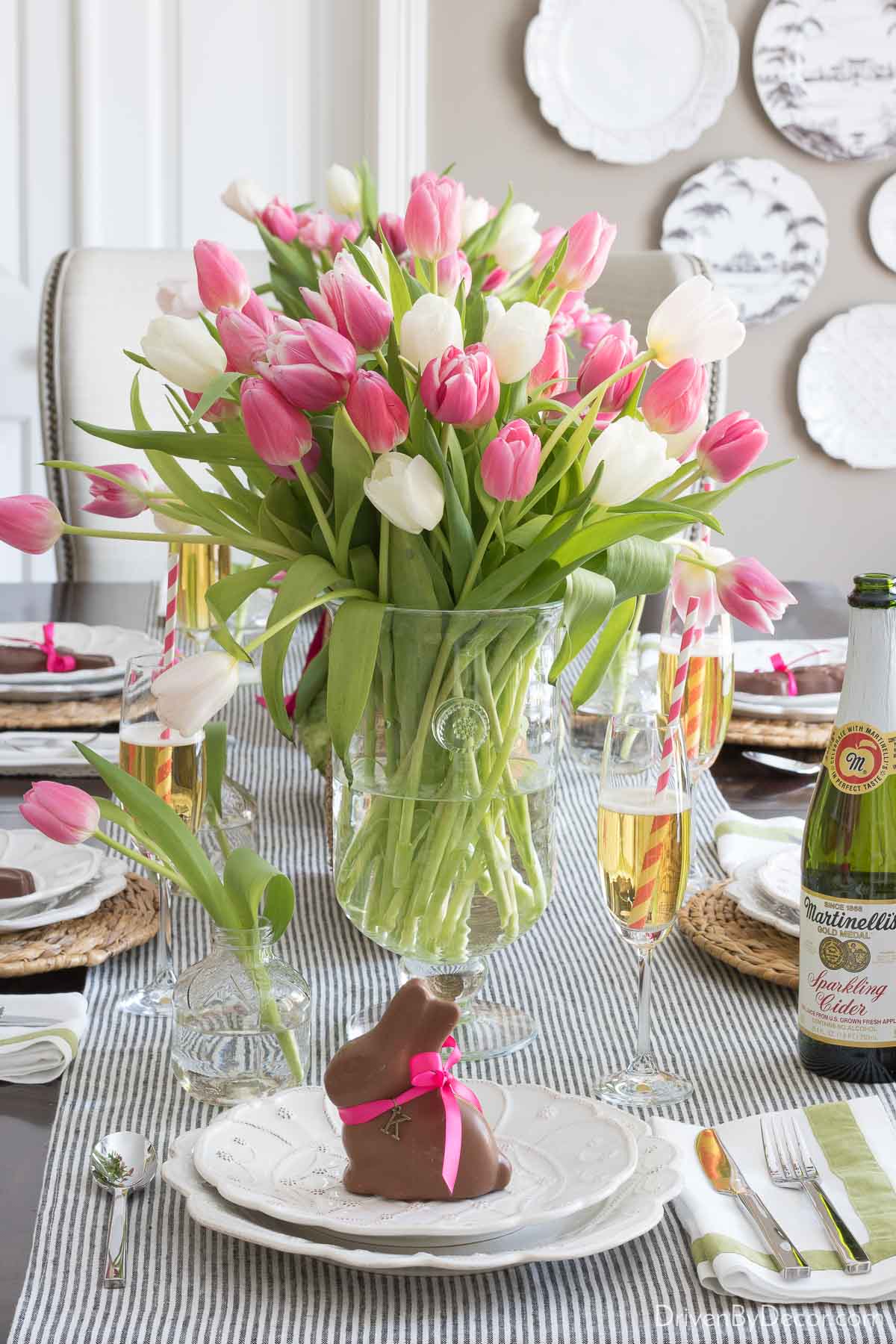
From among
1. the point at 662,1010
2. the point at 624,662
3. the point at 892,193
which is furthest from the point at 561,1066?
the point at 892,193

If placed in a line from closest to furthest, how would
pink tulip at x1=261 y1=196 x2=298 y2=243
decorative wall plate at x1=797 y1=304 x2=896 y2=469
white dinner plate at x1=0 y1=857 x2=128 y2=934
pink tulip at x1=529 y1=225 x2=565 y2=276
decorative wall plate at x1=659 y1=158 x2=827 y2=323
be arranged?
white dinner plate at x1=0 y1=857 x2=128 y2=934, pink tulip at x1=529 y1=225 x2=565 y2=276, pink tulip at x1=261 y1=196 x2=298 y2=243, decorative wall plate at x1=659 y1=158 x2=827 y2=323, decorative wall plate at x1=797 y1=304 x2=896 y2=469

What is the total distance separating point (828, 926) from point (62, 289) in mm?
1803

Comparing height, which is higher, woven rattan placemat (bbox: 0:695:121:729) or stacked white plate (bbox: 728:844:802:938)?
woven rattan placemat (bbox: 0:695:121:729)

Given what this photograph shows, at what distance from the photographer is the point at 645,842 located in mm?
785

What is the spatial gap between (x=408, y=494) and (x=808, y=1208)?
0.37 metres

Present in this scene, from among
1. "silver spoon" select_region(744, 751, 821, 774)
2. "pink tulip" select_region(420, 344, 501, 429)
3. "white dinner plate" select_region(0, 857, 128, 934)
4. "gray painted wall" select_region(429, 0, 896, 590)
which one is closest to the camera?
"pink tulip" select_region(420, 344, 501, 429)

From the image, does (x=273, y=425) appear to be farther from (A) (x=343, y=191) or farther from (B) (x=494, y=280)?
(A) (x=343, y=191)

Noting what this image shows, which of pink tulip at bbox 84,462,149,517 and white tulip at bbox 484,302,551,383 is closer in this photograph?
white tulip at bbox 484,302,551,383

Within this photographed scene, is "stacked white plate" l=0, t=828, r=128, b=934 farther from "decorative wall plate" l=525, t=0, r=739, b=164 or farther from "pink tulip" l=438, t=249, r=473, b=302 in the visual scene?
"decorative wall plate" l=525, t=0, r=739, b=164

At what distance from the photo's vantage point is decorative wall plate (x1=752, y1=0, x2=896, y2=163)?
10.7 feet

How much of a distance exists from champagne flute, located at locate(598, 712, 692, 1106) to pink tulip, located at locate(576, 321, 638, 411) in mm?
178

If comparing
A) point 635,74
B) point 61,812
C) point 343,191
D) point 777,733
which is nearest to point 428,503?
point 61,812

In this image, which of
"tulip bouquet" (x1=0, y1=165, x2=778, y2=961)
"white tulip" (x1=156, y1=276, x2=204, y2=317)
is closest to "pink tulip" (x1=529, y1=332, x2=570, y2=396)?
"tulip bouquet" (x1=0, y1=165, x2=778, y2=961)

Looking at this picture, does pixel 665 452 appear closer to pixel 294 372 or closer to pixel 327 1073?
pixel 294 372
